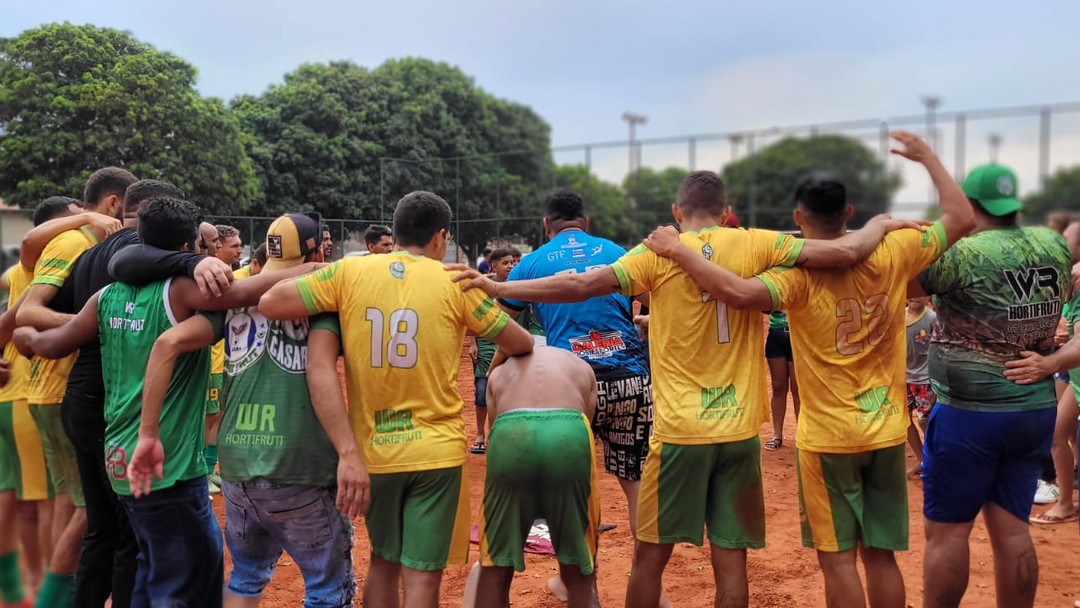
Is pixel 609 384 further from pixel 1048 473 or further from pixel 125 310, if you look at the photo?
pixel 1048 473

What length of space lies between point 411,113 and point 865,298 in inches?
369

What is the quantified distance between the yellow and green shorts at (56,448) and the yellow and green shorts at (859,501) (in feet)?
12.0

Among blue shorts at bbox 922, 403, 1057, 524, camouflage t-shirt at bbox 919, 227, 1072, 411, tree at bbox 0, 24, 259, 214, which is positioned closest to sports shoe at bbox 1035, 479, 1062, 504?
blue shorts at bbox 922, 403, 1057, 524

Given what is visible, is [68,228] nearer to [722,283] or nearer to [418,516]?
[418,516]

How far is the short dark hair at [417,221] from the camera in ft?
11.3

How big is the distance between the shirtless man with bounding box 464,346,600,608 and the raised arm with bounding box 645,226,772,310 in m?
0.63

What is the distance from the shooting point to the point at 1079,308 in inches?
224

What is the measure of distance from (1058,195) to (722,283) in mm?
15724

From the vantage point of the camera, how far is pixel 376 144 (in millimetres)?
10992

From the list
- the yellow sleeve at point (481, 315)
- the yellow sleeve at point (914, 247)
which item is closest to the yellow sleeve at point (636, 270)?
the yellow sleeve at point (481, 315)

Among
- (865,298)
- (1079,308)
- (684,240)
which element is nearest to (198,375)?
(684,240)

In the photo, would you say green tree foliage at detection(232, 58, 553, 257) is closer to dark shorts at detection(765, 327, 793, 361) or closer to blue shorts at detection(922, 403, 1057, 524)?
dark shorts at detection(765, 327, 793, 361)

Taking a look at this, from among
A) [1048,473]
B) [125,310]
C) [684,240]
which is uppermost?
[684,240]

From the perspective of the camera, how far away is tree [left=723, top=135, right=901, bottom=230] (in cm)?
2170
